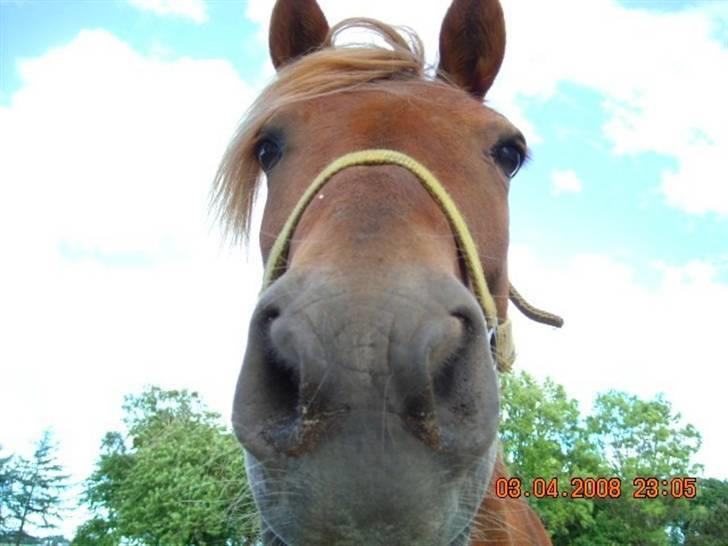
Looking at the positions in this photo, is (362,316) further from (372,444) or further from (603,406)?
(603,406)

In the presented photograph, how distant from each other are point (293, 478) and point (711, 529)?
51970mm

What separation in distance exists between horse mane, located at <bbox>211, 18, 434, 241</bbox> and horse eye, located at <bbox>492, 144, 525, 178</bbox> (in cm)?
50

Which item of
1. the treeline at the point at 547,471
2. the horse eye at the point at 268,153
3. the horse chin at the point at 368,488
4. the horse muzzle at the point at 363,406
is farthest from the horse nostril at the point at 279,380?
the treeline at the point at 547,471

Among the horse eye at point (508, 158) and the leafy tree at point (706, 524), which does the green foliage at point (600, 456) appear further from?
the horse eye at point (508, 158)

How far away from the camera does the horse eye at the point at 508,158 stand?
262 cm

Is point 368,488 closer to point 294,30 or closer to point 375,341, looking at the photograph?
point 375,341

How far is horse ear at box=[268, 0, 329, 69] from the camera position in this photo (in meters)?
3.41

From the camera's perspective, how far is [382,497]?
1384 millimetres

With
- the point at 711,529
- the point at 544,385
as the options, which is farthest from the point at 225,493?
the point at 711,529

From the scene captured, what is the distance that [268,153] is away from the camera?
2703 millimetres

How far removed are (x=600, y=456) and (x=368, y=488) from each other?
33353 millimetres

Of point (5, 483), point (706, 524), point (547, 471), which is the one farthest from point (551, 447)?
point (5, 483)

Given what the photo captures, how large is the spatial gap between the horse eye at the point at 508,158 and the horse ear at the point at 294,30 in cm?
139

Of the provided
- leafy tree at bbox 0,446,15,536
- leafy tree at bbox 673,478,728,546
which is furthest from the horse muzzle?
leafy tree at bbox 0,446,15,536
